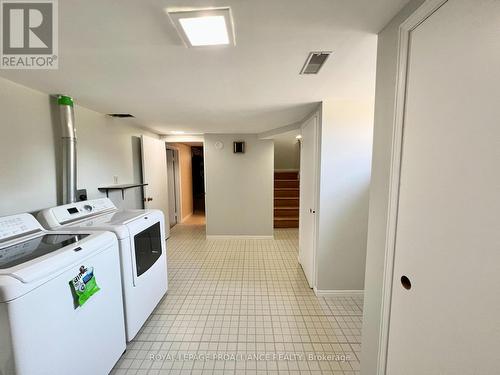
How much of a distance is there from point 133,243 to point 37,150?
1159 mm

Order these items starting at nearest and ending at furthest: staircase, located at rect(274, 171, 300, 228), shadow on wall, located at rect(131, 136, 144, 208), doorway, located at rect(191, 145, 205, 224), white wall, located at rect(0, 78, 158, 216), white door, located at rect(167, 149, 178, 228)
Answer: white wall, located at rect(0, 78, 158, 216) → shadow on wall, located at rect(131, 136, 144, 208) → staircase, located at rect(274, 171, 300, 228) → white door, located at rect(167, 149, 178, 228) → doorway, located at rect(191, 145, 205, 224)

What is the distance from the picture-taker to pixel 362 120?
7.14ft

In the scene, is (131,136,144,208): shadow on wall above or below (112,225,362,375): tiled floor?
above

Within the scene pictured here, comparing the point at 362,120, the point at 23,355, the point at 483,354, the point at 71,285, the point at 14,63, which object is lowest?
the point at 23,355

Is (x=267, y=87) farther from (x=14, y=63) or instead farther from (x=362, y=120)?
(x=14, y=63)

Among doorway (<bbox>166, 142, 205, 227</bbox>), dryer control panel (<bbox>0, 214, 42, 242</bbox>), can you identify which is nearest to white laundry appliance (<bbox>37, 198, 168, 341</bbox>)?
dryer control panel (<bbox>0, 214, 42, 242</bbox>)

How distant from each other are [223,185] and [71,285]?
3251 millimetres

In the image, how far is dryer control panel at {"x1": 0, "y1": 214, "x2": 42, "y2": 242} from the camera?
1299mm

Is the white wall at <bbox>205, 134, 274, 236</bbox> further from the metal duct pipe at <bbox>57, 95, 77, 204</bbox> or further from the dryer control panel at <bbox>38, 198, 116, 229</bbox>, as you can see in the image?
the metal duct pipe at <bbox>57, 95, 77, 204</bbox>

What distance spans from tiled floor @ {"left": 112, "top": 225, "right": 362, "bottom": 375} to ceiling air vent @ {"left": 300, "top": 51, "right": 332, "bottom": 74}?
2.17 meters

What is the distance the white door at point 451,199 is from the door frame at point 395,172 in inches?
1.0

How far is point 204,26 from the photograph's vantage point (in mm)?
1021

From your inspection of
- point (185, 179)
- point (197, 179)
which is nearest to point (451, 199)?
point (185, 179)

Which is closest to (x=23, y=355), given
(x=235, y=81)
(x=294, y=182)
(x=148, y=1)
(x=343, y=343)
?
(x=148, y=1)
